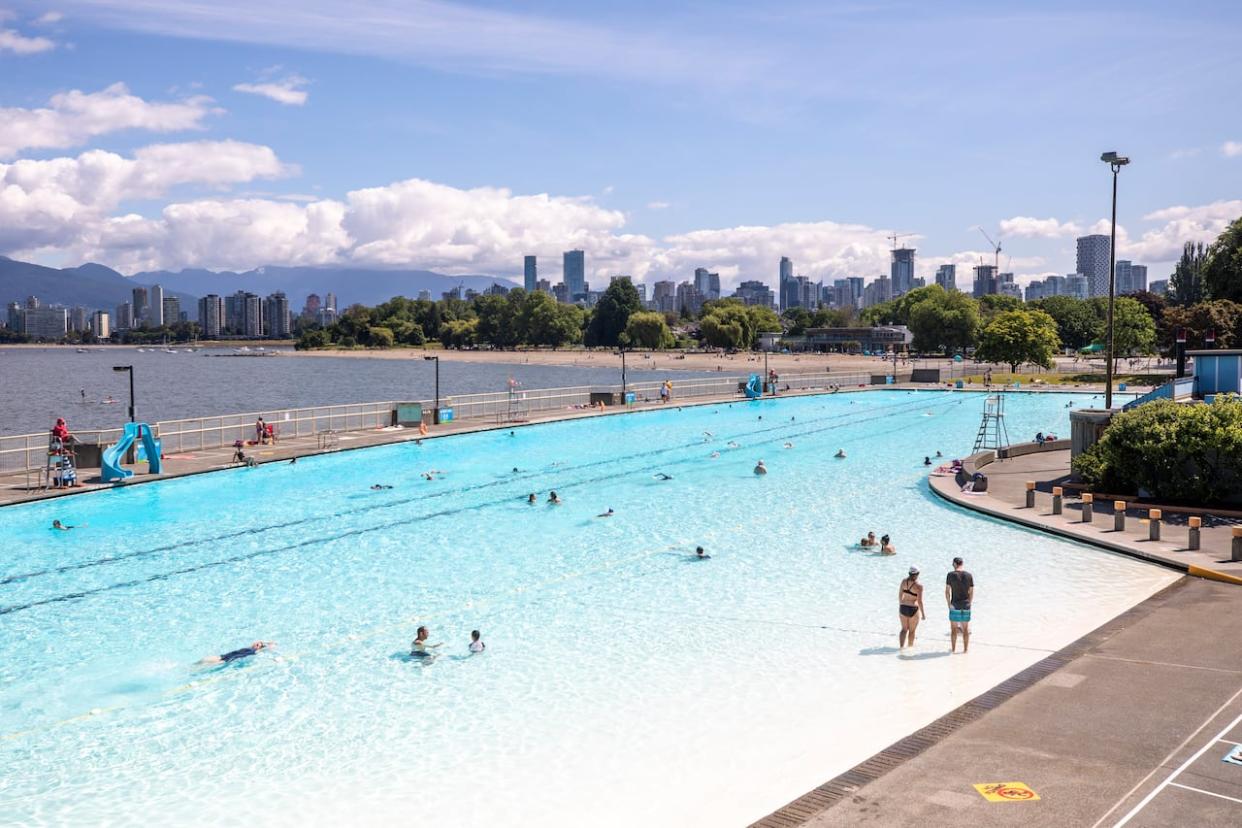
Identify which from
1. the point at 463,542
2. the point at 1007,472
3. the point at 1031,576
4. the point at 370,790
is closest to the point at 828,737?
the point at 370,790

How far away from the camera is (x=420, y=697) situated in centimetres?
1565

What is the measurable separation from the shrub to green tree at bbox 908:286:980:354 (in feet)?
422

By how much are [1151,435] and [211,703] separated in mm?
24096

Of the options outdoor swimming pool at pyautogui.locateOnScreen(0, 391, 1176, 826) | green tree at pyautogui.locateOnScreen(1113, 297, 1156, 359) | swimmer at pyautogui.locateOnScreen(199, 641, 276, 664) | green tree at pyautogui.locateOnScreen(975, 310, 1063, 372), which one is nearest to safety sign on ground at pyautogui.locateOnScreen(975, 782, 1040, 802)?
outdoor swimming pool at pyautogui.locateOnScreen(0, 391, 1176, 826)

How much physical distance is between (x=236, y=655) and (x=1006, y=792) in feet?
41.5

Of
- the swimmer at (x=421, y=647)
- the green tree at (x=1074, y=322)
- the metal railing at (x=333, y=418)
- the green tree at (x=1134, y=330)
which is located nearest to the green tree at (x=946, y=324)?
the green tree at (x=1074, y=322)

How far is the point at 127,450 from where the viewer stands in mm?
35031

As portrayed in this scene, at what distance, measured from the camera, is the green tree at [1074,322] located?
17075 cm

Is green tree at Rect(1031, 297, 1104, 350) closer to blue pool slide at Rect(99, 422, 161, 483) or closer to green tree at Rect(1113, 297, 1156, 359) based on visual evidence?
green tree at Rect(1113, 297, 1156, 359)

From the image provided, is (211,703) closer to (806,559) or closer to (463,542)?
(463,542)

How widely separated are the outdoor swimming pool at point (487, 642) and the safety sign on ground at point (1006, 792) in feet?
6.68

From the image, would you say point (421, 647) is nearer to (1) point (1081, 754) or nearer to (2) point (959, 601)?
(2) point (959, 601)

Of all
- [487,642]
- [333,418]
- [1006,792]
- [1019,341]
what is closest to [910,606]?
[1006,792]

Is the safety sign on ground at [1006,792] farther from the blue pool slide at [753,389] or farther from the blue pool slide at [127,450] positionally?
the blue pool slide at [753,389]
